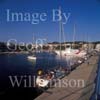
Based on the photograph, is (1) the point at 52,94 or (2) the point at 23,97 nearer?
(1) the point at 52,94

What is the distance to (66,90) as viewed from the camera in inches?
540

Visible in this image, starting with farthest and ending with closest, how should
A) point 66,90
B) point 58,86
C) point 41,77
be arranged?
point 41,77 < point 58,86 < point 66,90

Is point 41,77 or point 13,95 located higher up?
point 41,77

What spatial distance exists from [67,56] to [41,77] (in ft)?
168

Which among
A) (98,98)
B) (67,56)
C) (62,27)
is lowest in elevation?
(67,56)

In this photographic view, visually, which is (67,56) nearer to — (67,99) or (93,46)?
(93,46)

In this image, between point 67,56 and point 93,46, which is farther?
point 93,46

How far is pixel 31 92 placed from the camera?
59.8 feet

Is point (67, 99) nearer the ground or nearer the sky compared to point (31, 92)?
nearer the sky

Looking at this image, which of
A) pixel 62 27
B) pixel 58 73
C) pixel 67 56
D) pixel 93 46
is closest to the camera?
pixel 58 73

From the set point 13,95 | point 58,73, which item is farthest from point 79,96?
point 58,73

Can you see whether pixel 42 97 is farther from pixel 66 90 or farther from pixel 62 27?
pixel 62 27

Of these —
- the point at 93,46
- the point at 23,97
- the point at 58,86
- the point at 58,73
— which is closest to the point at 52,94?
the point at 58,86

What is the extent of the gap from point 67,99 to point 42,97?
1.15 m
